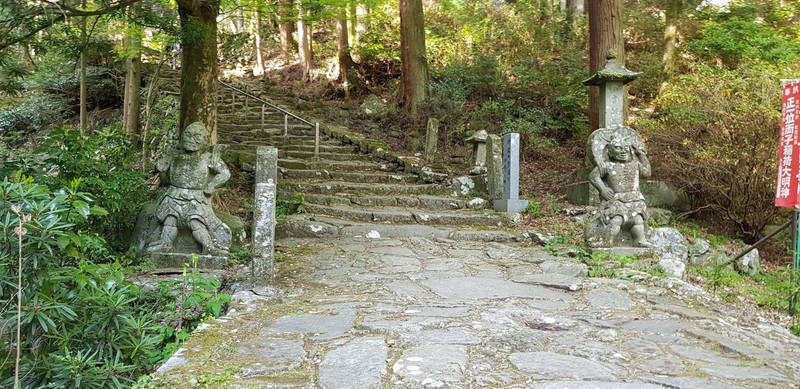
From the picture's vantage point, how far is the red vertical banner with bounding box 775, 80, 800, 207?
18.6 feet

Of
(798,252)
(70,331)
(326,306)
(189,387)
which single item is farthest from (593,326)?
(70,331)

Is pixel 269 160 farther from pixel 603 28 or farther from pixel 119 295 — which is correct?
pixel 603 28

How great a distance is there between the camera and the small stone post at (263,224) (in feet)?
15.5

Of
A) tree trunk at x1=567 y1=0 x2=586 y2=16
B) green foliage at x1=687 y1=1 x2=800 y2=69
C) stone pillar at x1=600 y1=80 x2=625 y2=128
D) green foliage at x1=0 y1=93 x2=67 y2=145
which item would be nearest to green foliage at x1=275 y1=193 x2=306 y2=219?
stone pillar at x1=600 y1=80 x2=625 y2=128

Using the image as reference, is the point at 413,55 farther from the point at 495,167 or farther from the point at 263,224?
the point at 263,224

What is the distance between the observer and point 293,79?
2044 cm

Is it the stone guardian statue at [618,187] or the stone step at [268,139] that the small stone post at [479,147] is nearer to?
the stone step at [268,139]

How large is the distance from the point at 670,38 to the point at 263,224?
13635 mm

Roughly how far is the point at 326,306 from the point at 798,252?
15.3 ft

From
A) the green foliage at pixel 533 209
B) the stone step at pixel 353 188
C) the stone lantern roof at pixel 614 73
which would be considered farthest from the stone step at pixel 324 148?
the stone lantern roof at pixel 614 73

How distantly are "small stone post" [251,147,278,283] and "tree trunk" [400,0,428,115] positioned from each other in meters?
10.00

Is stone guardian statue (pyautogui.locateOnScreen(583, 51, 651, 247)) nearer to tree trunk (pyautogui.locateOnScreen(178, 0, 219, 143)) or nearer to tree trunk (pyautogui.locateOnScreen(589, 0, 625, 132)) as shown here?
tree trunk (pyautogui.locateOnScreen(589, 0, 625, 132))

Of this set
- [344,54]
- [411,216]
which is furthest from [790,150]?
[344,54]

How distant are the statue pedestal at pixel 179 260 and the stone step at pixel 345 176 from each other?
14.7 feet
